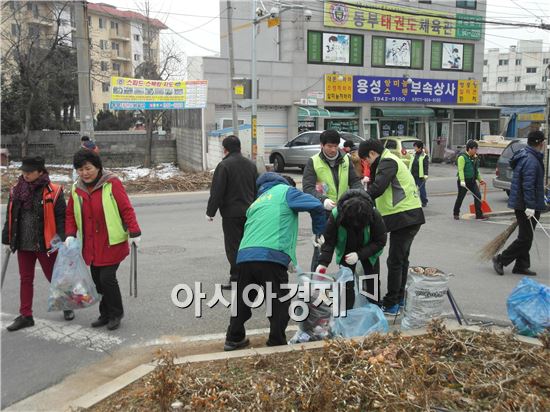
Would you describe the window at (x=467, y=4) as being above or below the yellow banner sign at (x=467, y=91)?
above

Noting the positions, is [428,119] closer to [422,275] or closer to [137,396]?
[422,275]

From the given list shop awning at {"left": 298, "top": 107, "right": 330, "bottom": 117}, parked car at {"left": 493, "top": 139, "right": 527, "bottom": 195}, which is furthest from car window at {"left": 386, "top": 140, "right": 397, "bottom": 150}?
parked car at {"left": 493, "top": 139, "right": 527, "bottom": 195}

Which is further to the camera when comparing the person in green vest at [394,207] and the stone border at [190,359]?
the person in green vest at [394,207]

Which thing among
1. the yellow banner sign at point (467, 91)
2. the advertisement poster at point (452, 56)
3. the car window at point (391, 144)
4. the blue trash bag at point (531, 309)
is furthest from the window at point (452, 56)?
the blue trash bag at point (531, 309)

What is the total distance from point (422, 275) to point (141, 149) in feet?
73.1

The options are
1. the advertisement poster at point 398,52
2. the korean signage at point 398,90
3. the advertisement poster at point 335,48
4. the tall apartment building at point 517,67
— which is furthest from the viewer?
the tall apartment building at point 517,67

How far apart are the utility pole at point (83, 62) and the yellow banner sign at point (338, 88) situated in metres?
15.9

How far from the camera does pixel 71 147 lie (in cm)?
2438

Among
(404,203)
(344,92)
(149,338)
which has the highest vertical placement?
(344,92)

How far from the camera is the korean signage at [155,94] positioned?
19641 millimetres

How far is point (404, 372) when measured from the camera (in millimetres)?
3375

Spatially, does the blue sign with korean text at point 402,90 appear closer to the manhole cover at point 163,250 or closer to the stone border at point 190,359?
the manhole cover at point 163,250

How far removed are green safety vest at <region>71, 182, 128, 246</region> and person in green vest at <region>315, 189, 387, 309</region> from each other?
1.95m

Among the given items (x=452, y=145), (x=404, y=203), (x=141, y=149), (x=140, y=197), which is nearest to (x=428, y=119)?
(x=452, y=145)
